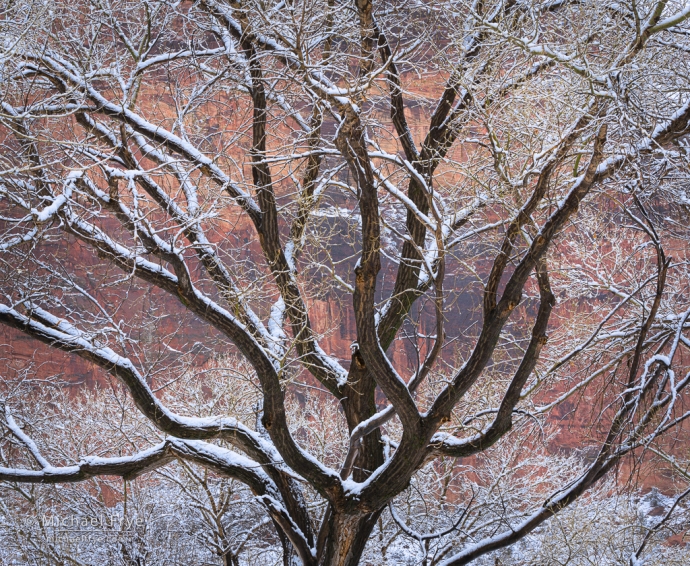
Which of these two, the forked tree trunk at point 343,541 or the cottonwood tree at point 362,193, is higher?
the cottonwood tree at point 362,193

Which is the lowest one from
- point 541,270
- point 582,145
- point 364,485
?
point 364,485

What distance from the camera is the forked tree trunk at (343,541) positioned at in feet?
22.7

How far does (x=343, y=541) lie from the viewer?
704 cm

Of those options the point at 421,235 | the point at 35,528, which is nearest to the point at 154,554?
the point at 35,528

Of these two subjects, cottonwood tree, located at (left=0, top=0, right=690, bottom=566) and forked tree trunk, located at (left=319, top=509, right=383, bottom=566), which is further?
forked tree trunk, located at (left=319, top=509, right=383, bottom=566)

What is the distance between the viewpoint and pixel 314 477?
6.87 meters

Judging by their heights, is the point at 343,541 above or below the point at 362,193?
below

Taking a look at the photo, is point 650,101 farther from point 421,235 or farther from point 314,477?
point 314,477

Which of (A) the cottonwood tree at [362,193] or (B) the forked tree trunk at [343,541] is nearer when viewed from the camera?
(A) the cottonwood tree at [362,193]

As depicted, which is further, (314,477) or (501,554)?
(501,554)

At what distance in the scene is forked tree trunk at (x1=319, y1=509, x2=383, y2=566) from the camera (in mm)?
6934

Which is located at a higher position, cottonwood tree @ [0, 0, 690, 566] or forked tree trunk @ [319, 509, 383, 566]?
cottonwood tree @ [0, 0, 690, 566]

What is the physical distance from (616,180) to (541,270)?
0.91 metres

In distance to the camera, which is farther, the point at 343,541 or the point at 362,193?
the point at 343,541
